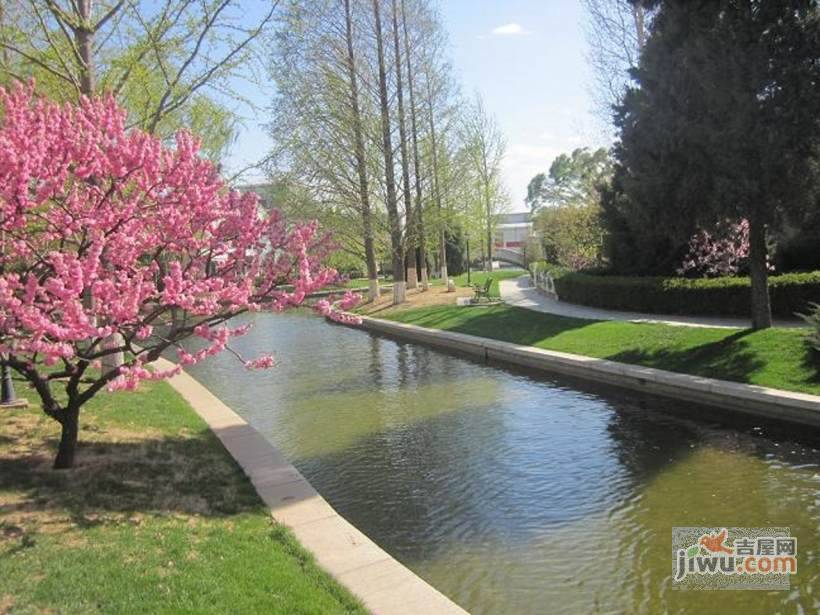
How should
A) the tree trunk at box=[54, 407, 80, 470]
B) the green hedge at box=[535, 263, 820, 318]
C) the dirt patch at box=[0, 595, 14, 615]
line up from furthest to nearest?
the green hedge at box=[535, 263, 820, 318]
the tree trunk at box=[54, 407, 80, 470]
the dirt patch at box=[0, 595, 14, 615]

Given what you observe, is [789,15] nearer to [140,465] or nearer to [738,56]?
[738,56]

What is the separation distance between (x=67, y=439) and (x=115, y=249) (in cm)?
199

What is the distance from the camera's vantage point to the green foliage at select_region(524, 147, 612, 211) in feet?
109

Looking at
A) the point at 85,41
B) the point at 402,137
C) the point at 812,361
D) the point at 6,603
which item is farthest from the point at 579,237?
the point at 6,603

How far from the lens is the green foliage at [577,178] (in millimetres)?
33250

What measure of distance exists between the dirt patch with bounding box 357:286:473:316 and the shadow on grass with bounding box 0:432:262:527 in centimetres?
1783

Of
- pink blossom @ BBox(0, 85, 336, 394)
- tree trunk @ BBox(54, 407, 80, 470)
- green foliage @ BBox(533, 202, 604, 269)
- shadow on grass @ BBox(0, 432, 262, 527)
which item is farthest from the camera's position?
green foliage @ BBox(533, 202, 604, 269)

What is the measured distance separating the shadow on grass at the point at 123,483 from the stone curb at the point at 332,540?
245mm

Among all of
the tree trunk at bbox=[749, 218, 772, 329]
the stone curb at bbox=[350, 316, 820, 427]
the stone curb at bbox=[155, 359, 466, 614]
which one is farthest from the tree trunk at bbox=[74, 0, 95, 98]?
the tree trunk at bbox=[749, 218, 772, 329]

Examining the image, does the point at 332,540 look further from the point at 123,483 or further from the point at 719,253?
the point at 719,253

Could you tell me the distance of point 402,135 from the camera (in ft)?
88.4

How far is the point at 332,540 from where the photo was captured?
208 inches

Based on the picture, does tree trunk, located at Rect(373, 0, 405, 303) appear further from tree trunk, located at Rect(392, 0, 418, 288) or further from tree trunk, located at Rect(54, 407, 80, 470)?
tree trunk, located at Rect(54, 407, 80, 470)

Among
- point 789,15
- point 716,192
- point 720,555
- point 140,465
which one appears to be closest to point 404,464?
point 140,465
